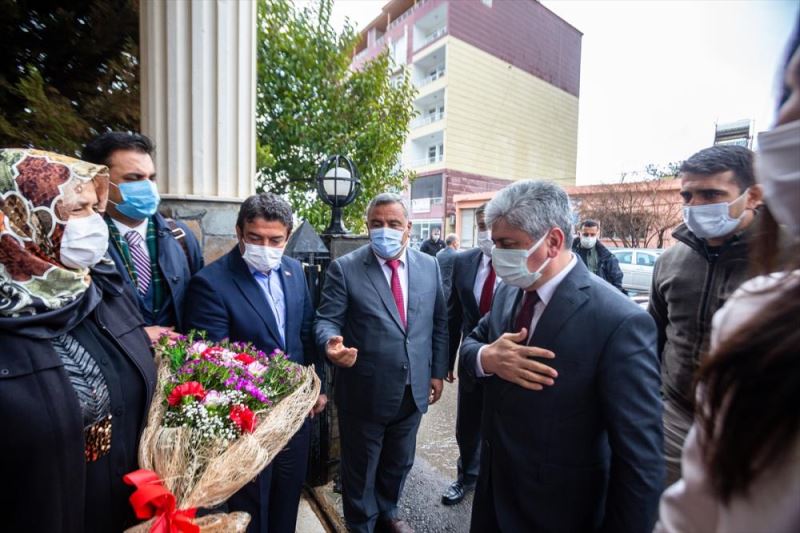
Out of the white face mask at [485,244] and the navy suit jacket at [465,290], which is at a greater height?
the white face mask at [485,244]

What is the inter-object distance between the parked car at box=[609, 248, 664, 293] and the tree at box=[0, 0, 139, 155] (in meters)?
13.0

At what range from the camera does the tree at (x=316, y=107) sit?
6.57m

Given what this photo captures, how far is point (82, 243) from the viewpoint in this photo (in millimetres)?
1321

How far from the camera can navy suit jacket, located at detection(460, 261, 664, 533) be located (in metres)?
1.31

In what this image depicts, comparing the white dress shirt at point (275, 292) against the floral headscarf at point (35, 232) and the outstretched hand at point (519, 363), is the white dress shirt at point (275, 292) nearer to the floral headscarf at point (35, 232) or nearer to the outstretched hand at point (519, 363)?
the floral headscarf at point (35, 232)

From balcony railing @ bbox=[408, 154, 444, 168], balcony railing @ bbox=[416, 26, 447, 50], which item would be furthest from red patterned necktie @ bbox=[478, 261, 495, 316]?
balcony railing @ bbox=[416, 26, 447, 50]

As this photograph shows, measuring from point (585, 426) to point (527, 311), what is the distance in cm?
50

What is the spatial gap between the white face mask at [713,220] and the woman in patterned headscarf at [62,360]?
268cm

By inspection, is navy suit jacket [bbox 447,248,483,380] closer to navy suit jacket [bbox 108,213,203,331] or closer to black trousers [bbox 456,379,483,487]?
black trousers [bbox 456,379,483,487]

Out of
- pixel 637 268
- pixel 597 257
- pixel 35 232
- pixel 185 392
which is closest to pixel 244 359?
pixel 185 392

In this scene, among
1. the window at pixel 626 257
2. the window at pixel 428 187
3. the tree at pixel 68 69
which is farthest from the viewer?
the window at pixel 428 187

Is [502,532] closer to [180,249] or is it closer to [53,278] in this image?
[53,278]

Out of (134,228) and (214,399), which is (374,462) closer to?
(214,399)

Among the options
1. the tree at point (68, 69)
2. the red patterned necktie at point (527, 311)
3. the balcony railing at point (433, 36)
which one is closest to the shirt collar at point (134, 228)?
the tree at point (68, 69)
